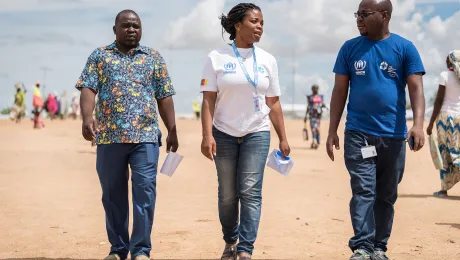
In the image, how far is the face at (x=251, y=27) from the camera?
7.02 metres

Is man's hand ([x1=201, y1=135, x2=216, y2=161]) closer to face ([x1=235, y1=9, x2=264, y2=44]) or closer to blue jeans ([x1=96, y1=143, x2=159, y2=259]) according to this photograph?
blue jeans ([x1=96, y1=143, x2=159, y2=259])

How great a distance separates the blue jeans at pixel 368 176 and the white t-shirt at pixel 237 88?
74 centimetres

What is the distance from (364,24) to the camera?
22.3ft

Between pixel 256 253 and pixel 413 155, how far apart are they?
54.9ft

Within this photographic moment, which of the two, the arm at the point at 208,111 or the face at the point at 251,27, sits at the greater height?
the face at the point at 251,27

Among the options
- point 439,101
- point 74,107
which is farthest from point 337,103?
point 74,107

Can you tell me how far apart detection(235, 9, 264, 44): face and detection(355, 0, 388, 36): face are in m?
0.83

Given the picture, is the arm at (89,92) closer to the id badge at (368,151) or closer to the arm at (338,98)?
the arm at (338,98)

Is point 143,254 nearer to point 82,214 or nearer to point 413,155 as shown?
point 82,214

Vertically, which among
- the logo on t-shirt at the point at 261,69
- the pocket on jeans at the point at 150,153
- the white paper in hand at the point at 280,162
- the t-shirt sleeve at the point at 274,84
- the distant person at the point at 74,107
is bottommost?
the distant person at the point at 74,107

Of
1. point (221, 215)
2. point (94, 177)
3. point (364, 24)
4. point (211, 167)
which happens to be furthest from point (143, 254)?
point (211, 167)

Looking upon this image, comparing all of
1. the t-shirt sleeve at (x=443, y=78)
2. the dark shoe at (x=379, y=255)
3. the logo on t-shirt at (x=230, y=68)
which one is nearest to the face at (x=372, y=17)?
the logo on t-shirt at (x=230, y=68)

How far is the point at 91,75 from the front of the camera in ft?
22.5

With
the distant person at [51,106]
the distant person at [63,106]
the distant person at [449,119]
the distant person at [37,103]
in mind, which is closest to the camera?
the distant person at [449,119]
